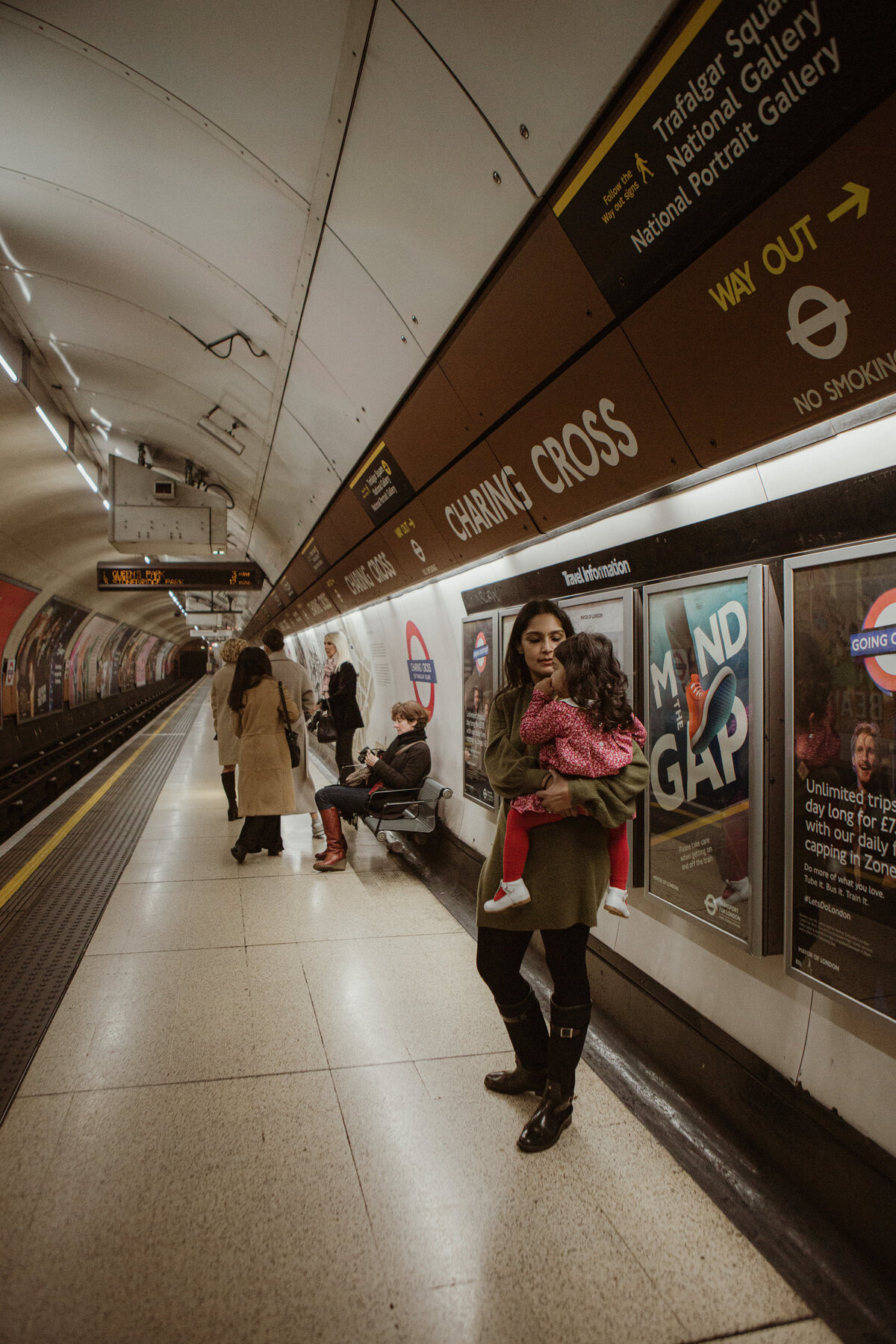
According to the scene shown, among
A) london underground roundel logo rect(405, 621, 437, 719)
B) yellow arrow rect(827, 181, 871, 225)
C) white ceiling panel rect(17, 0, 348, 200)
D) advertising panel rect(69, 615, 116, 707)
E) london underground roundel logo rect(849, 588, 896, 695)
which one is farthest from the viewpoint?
advertising panel rect(69, 615, 116, 707)

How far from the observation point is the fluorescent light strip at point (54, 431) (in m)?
7.53

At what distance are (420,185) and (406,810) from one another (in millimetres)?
4338

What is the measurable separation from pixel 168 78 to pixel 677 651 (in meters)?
3.23

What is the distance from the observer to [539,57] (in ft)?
7.35

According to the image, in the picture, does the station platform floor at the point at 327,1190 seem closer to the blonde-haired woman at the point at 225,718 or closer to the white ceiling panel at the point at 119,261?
the blonde-haired woman at the point at 225,718

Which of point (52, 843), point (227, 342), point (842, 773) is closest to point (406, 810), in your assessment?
point (52, 843)

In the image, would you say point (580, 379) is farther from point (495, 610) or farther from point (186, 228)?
point (186, 228)

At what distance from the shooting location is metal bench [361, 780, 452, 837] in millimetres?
5969

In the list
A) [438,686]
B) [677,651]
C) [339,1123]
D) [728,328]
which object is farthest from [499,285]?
[438,686]

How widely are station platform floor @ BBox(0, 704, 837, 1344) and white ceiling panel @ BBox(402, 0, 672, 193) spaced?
327 cm

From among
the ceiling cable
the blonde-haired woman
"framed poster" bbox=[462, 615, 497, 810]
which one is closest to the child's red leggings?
"framed poster" bbox=[462, 615, 497, 810]

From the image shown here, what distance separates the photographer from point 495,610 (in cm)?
510

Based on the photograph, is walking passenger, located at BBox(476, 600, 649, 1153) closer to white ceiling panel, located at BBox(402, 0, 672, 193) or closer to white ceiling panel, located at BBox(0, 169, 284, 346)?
white ceiling panel, located at BBox(402, 0, 672, 193)

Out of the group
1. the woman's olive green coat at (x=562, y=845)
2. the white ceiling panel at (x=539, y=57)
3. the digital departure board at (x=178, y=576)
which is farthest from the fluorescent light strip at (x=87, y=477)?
the woman's olive green coat at (x=562, y=845)
